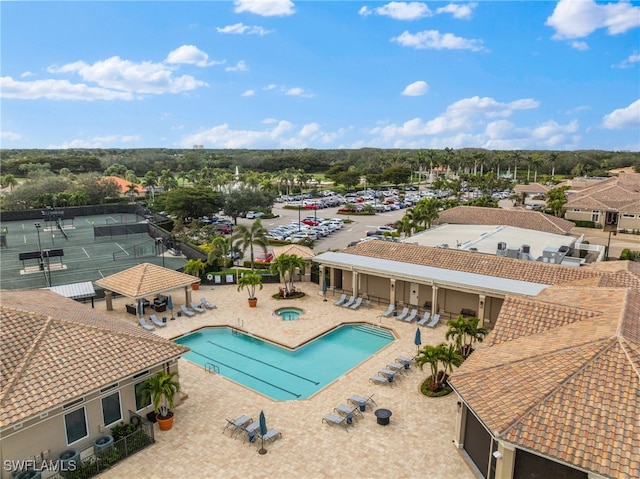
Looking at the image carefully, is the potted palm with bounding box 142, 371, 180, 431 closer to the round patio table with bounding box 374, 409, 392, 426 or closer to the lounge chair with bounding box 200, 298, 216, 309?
the round patio table with bounding box 374, 409, 392, 426

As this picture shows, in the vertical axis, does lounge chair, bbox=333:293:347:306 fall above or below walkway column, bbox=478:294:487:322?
below

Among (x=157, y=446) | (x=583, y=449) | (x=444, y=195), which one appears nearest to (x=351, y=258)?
(x=157, y=446)

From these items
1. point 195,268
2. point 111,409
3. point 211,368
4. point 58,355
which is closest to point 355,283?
point 211,368

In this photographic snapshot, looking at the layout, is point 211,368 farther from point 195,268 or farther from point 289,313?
point 195,268

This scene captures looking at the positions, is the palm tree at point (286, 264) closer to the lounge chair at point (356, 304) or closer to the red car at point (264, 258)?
the lounge chair at point (356, 304)

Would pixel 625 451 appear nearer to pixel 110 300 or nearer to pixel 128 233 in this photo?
pixel 110 300

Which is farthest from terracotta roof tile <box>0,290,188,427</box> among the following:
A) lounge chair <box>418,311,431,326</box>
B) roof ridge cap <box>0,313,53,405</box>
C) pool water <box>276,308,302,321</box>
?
lounge chair <box>418,311,431,326</box>
